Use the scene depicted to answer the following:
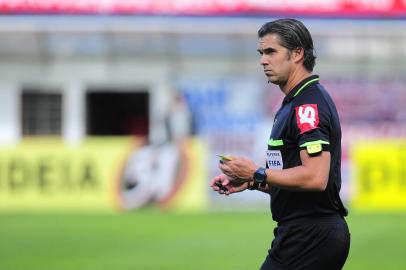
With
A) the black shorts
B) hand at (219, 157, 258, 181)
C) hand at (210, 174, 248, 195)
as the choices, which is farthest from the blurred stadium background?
hand at (219, 157, 258, 181)

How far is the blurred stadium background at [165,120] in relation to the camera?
16578 mm

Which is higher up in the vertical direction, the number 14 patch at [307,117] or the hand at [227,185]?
the number 14 patch at [307,117]

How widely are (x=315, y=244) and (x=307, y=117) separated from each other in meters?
0.67

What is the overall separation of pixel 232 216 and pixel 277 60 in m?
14.9

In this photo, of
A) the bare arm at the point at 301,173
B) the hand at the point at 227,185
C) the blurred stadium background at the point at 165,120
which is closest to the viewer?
the bare arm at the point at 301,173

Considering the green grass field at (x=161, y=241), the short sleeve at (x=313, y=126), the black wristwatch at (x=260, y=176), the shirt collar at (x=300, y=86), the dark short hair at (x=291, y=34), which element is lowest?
the green grass field at (x=161, y=241)

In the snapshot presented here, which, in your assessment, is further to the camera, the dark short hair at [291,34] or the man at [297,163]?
the dark short hair at [291,34]

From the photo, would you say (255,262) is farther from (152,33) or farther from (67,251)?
(152,33)

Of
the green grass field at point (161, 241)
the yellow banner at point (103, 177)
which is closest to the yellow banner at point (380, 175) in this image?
the green grass field at point (161, 241)

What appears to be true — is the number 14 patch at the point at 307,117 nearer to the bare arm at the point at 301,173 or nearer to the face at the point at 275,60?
the bare arm at the point at 301,173

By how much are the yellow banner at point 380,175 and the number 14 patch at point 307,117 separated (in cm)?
1675

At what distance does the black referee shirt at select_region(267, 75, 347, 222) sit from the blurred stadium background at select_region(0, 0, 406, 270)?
7573 mm

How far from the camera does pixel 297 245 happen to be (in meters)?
5.21

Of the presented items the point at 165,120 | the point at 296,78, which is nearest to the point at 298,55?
the point at 296,78
